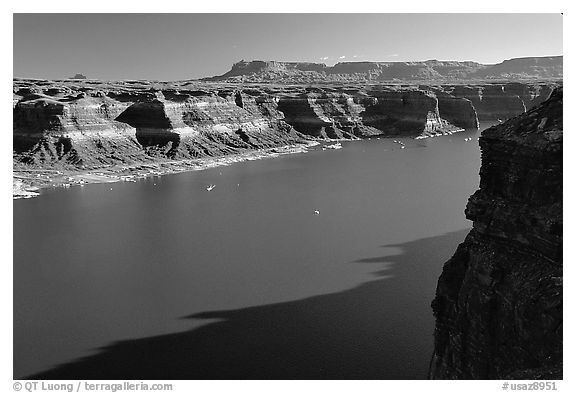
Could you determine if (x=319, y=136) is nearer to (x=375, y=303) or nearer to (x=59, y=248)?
(x=59, y=248)

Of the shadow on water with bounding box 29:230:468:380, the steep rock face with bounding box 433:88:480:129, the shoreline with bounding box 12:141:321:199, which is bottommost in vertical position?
the shadow on water with bounding box 29:230:468:380

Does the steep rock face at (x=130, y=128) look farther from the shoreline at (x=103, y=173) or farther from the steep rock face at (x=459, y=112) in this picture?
the steep rock face at (x=459, y=112)

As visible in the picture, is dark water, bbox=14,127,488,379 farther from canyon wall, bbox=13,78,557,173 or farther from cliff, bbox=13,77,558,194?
canyon wall, bbox=13,78,557,173

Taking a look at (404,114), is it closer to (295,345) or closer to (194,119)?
(194,119)

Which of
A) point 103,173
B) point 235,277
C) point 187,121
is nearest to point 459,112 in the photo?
point 187,121

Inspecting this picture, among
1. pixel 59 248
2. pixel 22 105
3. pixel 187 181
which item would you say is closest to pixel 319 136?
pixel 187 181

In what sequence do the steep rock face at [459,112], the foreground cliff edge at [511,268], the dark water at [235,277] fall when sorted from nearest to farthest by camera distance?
the foreground cliff edge at [511,268]
the dark water at [235,277]
the steep rock face at [459,112]

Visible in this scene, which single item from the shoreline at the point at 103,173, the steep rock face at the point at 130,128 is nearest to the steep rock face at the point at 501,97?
the steep rock face at the point at 130,128

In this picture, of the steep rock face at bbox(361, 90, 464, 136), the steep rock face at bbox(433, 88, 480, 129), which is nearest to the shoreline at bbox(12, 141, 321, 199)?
the steep rock face at bbox(361, 90, 464, 136)
